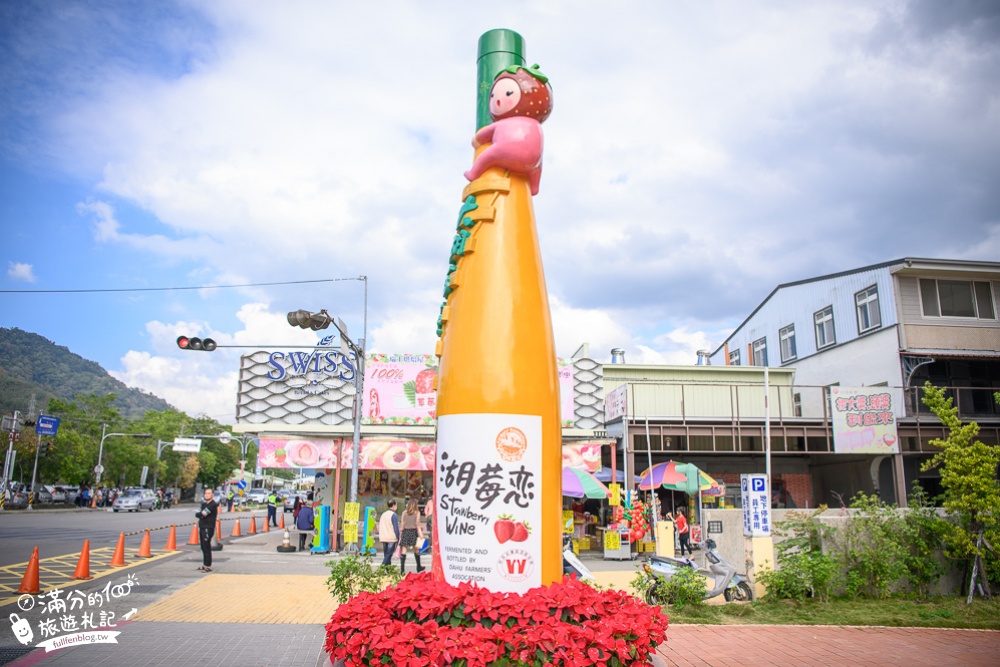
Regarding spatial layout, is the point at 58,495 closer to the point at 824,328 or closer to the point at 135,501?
the point at 135,501

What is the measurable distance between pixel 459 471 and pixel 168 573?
419 inches

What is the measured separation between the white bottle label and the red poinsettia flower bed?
0.34 meters

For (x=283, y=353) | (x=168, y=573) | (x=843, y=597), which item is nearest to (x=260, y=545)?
(x=283, y=353)

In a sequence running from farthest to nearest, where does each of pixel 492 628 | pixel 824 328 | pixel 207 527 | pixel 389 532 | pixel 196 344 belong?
pixel 824 328 → pixel 196 344 → pixel 207 527 → pixel 389 532 → pixel 492 628

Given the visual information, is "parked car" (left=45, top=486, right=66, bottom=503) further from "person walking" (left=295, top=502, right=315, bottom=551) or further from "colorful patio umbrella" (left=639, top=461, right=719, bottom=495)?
"colorful patio umbrella" (left=639, top=461, right=719, bottom=495)

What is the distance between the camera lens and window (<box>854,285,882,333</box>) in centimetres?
2423

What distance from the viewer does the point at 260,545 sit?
70.2 ft

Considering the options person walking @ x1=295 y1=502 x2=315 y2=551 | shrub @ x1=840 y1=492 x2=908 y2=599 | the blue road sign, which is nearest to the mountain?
→ the blue road sign

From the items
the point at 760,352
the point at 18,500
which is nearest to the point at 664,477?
the point at 760,352

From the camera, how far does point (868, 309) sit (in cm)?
2477

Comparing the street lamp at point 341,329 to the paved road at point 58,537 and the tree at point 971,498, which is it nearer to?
the paved road at point 58,537

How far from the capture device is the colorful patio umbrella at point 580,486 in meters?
19.3

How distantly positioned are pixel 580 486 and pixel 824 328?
14135 mm

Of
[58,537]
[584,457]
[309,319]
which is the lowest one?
[58,537]
